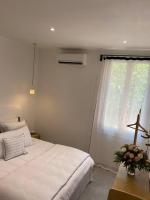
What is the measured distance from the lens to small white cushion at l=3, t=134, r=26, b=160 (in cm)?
283

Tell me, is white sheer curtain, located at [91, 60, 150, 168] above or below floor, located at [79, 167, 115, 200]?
above

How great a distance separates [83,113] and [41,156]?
5.03 ft

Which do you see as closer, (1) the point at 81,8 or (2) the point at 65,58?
(1) the point at 81,8

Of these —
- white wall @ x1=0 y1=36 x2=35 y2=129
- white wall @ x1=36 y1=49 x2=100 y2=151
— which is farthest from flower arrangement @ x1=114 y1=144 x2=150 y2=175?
white wall @ x1=0 y1=36 x2=35 y2=129

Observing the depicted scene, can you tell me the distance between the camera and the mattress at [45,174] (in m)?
2.06

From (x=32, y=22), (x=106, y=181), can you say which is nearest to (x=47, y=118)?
(x=106, y=181)

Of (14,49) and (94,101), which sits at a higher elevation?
(14,49)

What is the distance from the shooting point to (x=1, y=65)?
3682 millimetres

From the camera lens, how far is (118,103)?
12.4ft

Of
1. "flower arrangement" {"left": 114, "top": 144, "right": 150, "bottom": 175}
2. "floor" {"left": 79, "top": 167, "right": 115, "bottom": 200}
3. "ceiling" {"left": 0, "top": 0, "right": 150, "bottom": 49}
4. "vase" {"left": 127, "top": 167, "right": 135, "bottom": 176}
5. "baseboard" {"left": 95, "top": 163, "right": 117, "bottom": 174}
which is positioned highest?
"ceiling" {"left": 0, "top": 0, "right": 150, "bottom": 49}

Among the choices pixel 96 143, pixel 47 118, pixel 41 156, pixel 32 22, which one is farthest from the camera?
pixel 47 118

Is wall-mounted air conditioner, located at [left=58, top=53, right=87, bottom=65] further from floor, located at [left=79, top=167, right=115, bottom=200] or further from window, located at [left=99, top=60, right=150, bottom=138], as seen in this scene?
floor, located at [left=79, top=167, right=115, bottom=200]

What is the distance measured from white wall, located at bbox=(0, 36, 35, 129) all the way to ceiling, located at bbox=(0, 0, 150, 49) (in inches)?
28.1

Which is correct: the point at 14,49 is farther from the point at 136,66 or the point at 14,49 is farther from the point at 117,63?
the point at 136,66
